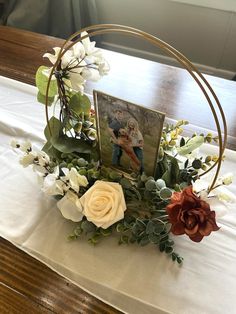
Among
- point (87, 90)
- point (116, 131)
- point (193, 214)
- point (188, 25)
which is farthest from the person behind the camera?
point (188, 25)

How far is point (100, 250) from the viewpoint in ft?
1.96

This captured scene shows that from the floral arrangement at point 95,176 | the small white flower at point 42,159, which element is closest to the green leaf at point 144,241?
the floral arrangement at point 95,176

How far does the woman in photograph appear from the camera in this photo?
1.82 ft

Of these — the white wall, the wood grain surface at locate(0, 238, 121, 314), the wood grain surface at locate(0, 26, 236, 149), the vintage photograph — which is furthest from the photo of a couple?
the white wall

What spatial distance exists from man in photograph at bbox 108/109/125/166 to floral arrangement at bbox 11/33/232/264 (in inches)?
1.1

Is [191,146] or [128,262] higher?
[191,146]

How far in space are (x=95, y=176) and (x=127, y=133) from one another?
0.10m

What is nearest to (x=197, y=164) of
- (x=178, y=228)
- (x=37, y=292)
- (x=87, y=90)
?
(x=178, y=228)

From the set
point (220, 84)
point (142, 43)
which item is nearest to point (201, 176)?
point (220, 84)

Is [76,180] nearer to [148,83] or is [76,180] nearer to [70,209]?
[70,209]

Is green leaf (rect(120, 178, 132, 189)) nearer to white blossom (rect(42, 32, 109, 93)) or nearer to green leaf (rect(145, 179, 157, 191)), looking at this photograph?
green leaf (rect(145, 179, 157, 191))

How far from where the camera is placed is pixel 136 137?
57 centimetres

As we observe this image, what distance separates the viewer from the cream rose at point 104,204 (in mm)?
553

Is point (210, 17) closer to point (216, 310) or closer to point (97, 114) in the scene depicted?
point (97, 114)
